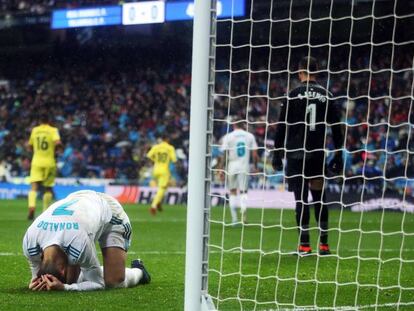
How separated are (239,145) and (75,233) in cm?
819

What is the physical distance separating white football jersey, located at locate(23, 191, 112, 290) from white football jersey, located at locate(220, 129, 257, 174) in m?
7.14

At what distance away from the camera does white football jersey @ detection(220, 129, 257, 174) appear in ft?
42.5

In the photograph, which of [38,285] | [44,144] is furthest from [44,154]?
[38,285]

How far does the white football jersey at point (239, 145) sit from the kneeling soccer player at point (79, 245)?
7034 mm

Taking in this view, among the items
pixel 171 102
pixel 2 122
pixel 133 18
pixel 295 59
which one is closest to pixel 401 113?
pixel 295 59

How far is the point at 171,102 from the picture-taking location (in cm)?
2544

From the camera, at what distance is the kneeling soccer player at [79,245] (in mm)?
5180

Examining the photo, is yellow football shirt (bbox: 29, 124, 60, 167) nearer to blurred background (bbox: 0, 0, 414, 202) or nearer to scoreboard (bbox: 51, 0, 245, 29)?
scoreboard (bbox: 51, 0, 245, 29)

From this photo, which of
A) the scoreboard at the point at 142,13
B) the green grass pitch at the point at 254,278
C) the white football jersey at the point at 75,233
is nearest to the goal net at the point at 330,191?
the green grass pitch at the point at 254,278

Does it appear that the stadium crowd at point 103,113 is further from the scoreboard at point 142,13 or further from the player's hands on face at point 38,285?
the player's hands on face at point 38,285

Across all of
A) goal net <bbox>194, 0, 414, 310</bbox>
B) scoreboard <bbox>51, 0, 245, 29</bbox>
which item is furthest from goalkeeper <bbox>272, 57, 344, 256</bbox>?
scoreboard <bbox>51, 0, 245, 29</bbox>

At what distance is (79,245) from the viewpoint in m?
5.15

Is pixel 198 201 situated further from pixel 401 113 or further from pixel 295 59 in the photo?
pixel 295 59

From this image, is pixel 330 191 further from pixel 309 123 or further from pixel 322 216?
pixel 309 123
